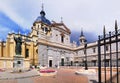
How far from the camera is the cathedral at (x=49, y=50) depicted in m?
34.3

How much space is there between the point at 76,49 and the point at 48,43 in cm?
1169

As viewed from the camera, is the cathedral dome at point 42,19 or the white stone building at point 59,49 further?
the cathedral dome at point 42,19

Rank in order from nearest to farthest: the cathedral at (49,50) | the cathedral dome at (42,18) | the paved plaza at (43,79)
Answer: the paved plaza at (43,79) < the cathedral at (49,50) < the cathedral dome at (42,18)

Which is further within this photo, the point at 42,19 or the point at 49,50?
the point at 42,19

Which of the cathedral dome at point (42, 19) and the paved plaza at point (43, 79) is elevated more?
the cathedral dome at point (42, 19)

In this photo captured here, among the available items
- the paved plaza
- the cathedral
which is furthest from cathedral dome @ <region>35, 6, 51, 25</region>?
the paved plaza

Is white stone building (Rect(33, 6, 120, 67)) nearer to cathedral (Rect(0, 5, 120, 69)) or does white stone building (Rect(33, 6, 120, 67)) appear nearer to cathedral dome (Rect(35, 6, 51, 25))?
cathedral (Rect(0, 5, 120, 69))

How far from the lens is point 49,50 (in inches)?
1422

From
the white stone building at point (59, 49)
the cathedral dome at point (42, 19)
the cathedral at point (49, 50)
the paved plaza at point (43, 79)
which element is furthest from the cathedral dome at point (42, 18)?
the paved plaza at point (43, 79)

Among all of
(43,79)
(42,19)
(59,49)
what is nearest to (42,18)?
(42,19)

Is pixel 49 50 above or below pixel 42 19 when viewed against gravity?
below

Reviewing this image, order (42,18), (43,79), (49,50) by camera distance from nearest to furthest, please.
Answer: (43,79) < (49,50) < (42,18)

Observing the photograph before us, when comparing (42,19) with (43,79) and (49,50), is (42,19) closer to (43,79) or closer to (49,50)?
(49,50)

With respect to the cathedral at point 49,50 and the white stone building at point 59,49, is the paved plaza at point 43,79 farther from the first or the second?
the cathedral at point 49,50
